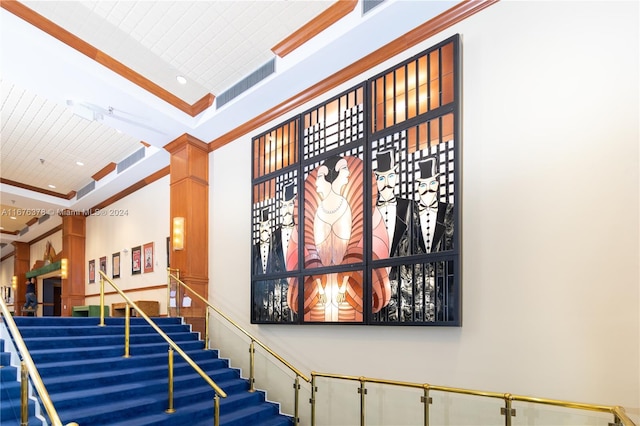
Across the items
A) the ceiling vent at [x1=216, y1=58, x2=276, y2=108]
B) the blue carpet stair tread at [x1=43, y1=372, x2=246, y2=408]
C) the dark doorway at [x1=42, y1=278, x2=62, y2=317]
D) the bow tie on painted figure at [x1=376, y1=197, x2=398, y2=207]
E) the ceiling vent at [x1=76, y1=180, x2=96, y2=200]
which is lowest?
the dark doorway at [x1=42, y1=278, x2=62, y2=317]

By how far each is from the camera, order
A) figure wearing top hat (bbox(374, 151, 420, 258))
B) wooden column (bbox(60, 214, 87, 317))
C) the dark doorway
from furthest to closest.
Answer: the dark doorway < wooden column (bbox(60, 214, 87, 317)) < figure wearing top hat (bbox(374, 151, 420, 258))

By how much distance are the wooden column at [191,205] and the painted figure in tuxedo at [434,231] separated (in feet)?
16.4

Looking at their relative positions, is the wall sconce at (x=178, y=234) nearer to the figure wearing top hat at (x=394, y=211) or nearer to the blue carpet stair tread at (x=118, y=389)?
the blue carpet stair tread at (x=118, y=389)

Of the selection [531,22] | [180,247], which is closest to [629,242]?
[531,22]

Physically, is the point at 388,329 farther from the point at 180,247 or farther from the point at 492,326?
the point at 180,247

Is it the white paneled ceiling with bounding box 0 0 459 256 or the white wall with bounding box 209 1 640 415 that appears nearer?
the white wall with bounding box 209 1 640 415

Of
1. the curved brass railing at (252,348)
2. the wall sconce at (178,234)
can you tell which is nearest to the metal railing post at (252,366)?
the curved brass railing at (252,348)

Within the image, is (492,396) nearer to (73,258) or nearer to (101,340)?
(101,340)

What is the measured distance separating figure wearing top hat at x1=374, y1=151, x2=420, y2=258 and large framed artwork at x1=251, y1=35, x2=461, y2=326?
14mm

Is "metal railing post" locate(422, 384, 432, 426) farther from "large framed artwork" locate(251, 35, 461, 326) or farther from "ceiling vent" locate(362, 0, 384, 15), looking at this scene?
"ceiling vent" locate(362, 0, 384, 15)

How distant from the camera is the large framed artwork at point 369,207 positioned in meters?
4.82

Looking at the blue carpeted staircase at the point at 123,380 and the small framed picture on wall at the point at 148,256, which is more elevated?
the small framed picture on wall at the point at 148,256

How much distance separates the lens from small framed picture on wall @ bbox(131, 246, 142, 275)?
11.0 meters

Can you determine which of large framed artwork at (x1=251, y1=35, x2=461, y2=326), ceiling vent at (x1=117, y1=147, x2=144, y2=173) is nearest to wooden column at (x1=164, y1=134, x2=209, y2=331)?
ceiling vent at (x1=117, y1=147, x2=144, y2=173)
